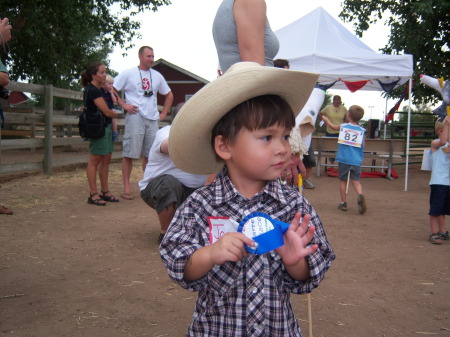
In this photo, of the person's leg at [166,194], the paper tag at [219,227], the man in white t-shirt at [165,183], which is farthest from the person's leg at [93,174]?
the paper tag at [219,227]

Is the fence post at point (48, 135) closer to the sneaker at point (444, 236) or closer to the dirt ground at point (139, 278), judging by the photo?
the dirt ground at point (139, 278)

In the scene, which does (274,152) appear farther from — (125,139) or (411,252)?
(125,139)

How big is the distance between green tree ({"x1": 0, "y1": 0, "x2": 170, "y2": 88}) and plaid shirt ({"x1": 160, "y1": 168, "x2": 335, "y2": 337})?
1427 centimetres

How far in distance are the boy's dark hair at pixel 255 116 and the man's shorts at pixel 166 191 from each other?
2498mm

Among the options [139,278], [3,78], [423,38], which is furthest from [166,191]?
[423,38]

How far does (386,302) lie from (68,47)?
17502mm

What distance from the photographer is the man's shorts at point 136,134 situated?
268 inches

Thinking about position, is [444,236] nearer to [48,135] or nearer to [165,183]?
[165,183]

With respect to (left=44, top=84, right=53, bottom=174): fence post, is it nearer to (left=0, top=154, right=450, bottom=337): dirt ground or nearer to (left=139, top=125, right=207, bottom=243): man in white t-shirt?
(left=0, top=154, right=450, bottom=337): dirt ground

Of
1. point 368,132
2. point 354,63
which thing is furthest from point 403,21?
point 354,63

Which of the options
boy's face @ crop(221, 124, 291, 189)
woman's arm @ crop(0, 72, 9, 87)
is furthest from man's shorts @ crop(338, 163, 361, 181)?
boy's face @ crop(221, 124, 291, 189)

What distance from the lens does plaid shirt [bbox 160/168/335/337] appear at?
1.62 metres

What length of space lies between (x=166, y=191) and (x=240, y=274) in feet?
8.68

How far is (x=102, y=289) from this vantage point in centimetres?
344
